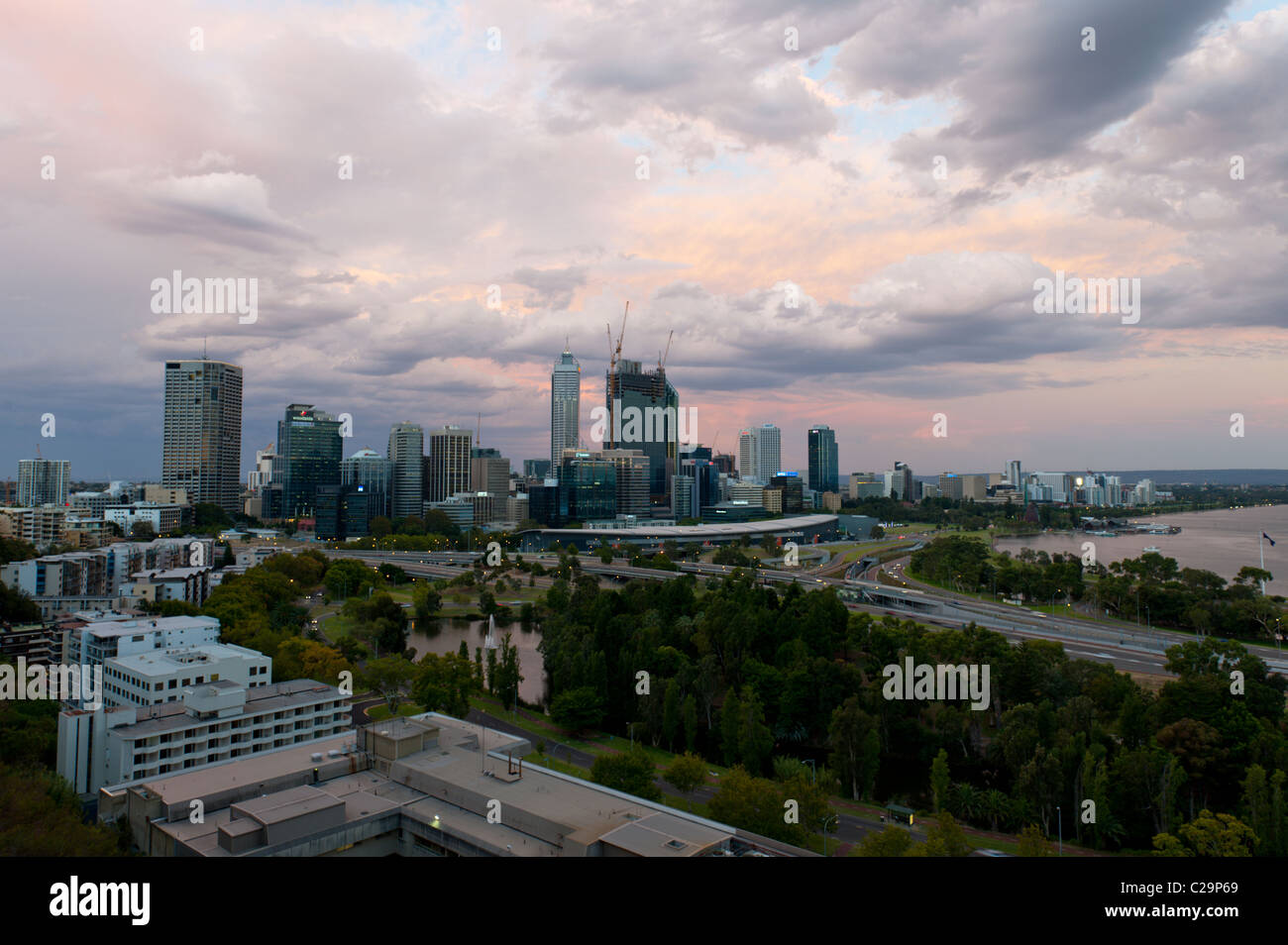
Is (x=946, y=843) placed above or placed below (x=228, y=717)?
below

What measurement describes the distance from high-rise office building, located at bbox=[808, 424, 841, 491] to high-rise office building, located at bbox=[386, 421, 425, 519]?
61133 mm

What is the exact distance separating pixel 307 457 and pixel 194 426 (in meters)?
8.82

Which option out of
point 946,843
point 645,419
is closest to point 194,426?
point 645,419

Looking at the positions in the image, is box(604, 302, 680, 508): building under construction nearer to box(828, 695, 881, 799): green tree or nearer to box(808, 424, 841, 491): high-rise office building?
box(808, 424, 841, 491): high-rise office building

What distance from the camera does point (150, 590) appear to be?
2509 cm

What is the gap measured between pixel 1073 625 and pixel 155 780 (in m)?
24.5

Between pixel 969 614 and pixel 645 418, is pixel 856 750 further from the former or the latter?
pixel 645 418

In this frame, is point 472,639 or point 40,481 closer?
point 472,639

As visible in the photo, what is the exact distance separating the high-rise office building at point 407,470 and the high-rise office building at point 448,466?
392 centimetres

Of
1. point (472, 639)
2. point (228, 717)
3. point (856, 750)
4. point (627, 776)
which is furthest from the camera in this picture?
point (472, 639)

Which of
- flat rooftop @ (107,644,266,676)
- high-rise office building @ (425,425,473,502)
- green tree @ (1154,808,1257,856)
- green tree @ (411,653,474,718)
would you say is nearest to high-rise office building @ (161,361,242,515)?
high-rise office building @ (425,425,473,502)

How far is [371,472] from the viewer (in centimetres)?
6688
